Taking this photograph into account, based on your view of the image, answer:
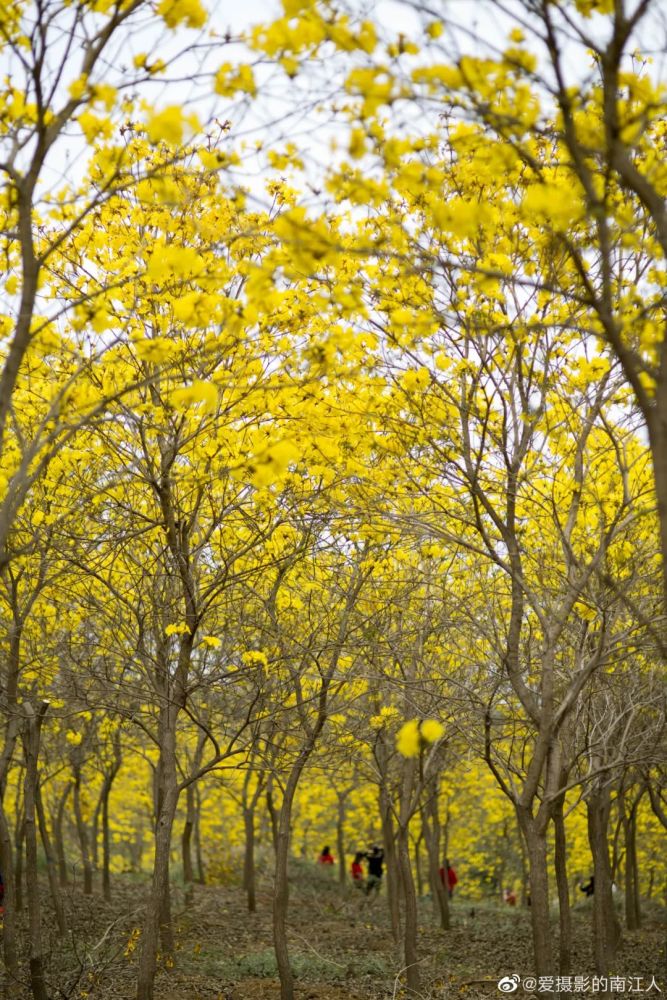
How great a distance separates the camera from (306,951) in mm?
11727

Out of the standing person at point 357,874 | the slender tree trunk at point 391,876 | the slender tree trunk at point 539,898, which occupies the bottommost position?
the standing person at point 357,874

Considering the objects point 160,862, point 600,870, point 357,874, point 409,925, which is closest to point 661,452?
point 160,862

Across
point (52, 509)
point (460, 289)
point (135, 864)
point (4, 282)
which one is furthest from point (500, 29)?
point (135, 864)

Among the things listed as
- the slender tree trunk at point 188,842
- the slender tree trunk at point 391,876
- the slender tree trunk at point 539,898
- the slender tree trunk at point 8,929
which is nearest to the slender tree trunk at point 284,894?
the slender tree trunk at point 8,929

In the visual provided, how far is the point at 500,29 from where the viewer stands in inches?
134

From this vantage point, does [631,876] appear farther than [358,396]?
Yes

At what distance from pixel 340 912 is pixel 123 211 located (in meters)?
14.3

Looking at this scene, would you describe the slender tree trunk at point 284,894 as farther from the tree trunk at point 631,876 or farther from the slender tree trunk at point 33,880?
the tree trunk at point 631,876

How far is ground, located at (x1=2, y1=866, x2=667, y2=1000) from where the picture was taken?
9039 mm

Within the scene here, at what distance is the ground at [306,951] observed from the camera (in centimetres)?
904

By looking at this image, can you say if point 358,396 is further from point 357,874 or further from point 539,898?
point 357,874

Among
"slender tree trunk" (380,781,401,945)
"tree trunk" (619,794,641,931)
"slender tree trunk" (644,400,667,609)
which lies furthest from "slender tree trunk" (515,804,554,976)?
"tree trunk" (619,794,641,931)

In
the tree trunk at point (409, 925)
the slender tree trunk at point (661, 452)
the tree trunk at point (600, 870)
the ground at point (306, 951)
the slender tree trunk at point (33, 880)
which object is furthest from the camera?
the ground at point (306, 951)

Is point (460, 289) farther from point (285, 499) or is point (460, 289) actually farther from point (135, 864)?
point (135, 864)
